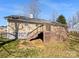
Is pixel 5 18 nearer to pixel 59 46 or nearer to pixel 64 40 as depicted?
pixel 64 40

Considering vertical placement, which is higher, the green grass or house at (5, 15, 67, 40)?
house at (5, 15, 67, 40)

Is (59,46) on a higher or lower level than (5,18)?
lower

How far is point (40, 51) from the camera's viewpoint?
47.5ft

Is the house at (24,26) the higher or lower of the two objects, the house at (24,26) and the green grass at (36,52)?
the higher

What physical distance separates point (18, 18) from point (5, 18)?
5.48 ft

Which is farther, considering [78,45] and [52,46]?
[78,45]

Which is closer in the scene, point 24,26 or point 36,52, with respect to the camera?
point 36,52

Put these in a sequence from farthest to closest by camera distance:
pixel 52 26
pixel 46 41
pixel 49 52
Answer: pixel 52 26
pixel 46 41
pixel 49 52

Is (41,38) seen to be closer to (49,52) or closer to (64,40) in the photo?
(64,40)

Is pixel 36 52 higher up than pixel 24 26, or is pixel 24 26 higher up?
pixel 24 26

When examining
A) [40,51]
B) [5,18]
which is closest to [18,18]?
[5,18]

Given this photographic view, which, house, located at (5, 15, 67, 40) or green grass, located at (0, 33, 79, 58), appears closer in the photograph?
green grass, located at (0, 33, 79, 58)

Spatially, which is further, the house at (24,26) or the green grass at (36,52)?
the house at (24,26)

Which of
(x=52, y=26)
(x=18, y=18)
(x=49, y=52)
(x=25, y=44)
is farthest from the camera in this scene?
(x=52, y=26)
